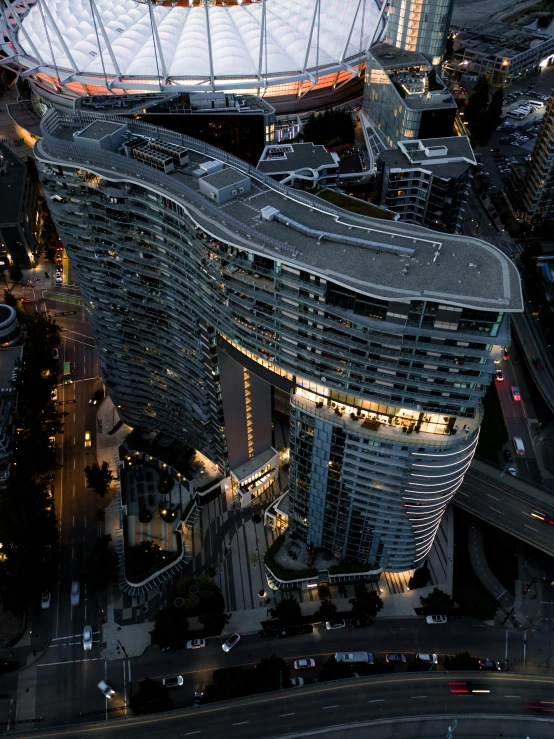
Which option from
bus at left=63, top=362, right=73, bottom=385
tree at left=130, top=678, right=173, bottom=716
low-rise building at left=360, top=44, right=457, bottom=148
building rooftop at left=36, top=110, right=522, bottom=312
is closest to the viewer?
building rooftop at left=36, top=110, right=522, bottom=312

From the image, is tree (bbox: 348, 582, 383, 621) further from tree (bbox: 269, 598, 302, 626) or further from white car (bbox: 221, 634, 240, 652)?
white car (bbox: 221, 634, 240, 652)

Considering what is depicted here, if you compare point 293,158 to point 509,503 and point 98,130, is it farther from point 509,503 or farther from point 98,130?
point 509,503

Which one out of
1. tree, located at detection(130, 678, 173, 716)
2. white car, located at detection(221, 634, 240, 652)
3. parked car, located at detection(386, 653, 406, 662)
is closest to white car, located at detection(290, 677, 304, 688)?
white car, located at detection(221, 634, 240, 652)

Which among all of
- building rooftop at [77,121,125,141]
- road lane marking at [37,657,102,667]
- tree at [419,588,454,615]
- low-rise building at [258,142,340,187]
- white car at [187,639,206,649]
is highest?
building rooftop at [77,121,125,141]

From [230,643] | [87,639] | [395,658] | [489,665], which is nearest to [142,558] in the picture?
[87,639]

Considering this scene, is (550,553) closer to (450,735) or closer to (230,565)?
(450,735)

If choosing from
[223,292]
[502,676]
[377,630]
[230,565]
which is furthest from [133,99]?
[502,676]
